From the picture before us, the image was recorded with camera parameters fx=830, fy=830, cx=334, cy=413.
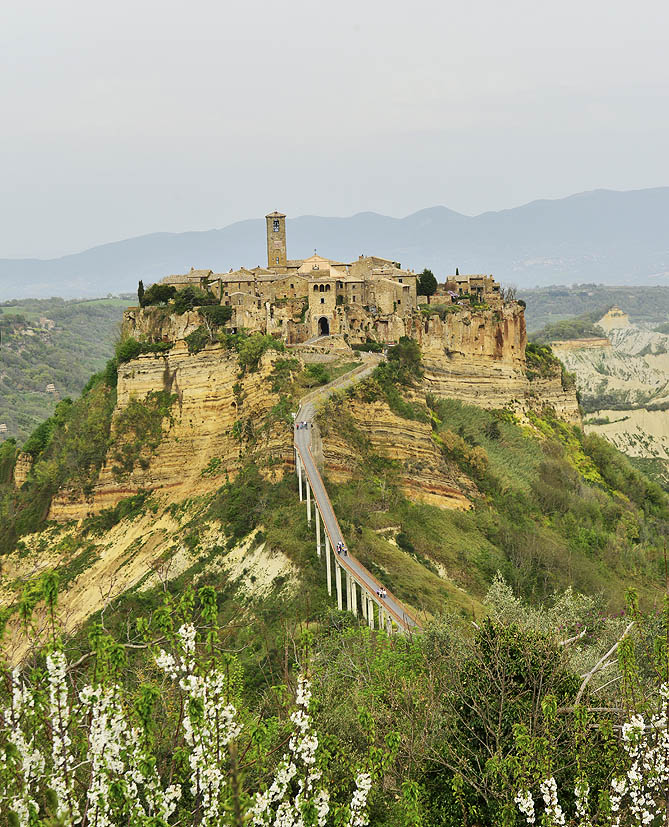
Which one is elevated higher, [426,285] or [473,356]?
[426,285]

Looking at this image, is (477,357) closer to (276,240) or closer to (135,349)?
(276,240)

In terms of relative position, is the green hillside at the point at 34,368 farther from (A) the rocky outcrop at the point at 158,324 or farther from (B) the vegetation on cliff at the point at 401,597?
(B) the vegetation on cliff at the point at 401,597

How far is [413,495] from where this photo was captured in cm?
4206

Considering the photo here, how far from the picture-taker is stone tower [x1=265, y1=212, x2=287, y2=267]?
63312 mm

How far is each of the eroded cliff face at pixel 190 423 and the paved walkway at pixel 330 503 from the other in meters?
2.70

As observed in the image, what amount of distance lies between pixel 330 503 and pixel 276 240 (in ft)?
108

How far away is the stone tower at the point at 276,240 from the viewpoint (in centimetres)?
6331

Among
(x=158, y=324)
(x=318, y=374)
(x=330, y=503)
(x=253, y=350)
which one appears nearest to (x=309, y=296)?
(x=318, y=374)

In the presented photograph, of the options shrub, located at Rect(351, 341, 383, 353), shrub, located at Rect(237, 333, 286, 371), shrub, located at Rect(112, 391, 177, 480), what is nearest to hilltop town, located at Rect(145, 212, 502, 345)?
shrub, located at Rect(351, 341, 383, 353)

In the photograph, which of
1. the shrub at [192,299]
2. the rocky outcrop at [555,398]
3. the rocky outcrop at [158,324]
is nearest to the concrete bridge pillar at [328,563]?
the rocky outcrop at [158,324]

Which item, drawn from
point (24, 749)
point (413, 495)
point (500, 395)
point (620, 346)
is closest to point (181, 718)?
point (24, 749)

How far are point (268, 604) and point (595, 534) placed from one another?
24445mm

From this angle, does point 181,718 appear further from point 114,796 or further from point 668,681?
point 668,681

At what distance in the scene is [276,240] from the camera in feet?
208
